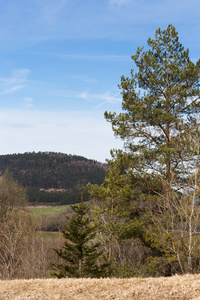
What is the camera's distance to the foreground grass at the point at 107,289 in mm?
6961

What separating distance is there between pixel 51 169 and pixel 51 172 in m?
2.68

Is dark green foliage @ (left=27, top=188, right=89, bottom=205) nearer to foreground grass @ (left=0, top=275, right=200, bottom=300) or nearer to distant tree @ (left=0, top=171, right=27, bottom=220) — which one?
distant tree @ (left=0, top=171, right=27, bottom=220)

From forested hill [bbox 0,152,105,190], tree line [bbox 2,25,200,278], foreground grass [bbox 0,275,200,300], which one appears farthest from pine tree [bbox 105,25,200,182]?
forested hill [bbox 0,152,105,190]

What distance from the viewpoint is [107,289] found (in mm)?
7434

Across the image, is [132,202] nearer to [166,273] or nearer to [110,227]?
[110,227]

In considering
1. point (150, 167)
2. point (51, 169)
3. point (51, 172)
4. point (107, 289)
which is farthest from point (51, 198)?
point (107, 289)

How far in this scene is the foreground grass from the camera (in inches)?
274

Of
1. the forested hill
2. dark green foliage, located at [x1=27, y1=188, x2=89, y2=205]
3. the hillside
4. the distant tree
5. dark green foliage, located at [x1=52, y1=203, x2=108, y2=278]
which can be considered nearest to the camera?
dark green foliage, located at [x1=52, y1=203, x2=108, y2=278]

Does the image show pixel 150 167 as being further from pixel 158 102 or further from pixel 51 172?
pixel 51 172

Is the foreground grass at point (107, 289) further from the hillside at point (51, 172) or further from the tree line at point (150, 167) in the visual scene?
the hillside at point (51, 172)

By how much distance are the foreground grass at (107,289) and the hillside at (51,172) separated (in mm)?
91267

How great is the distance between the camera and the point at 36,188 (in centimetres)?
11312

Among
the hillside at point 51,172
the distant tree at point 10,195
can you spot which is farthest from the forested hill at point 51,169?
the distant tree at point 10,195

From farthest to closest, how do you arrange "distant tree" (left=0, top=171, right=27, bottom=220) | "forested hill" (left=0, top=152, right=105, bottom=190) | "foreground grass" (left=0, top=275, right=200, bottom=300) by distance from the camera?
"forested hill" (left=0, top=152, right=105, bottom=190), "distant tree" (left=0, top=171, right=27, bottom=220), "foreground grass" (left=0, top=275, right=200, bottom=300)
